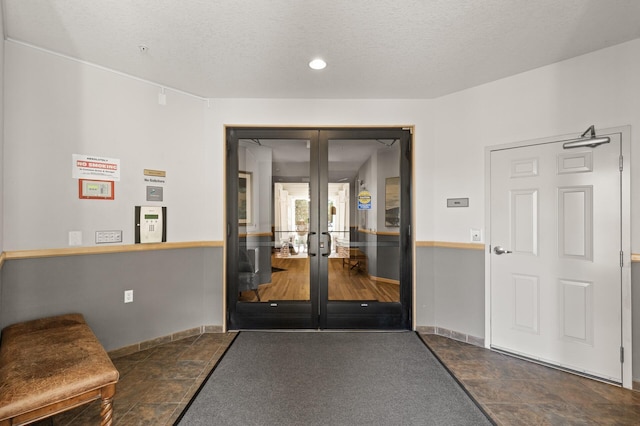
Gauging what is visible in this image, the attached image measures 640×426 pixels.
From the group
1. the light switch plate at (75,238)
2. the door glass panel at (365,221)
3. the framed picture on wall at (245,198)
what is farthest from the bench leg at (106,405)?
the door glass panel at (365,221)

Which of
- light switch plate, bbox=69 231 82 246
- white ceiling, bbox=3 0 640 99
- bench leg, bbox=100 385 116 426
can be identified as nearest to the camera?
bench leg, bbox=100 385 116 426

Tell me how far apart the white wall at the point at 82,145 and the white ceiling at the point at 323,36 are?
0.70 ft

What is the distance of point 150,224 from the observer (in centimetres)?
294

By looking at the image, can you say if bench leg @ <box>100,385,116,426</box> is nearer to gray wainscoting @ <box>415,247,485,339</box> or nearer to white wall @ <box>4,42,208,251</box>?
white wall @ <box>4,42,208,251</box>

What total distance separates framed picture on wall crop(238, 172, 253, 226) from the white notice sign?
121cm

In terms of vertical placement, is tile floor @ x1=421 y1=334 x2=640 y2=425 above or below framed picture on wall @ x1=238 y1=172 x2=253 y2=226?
below

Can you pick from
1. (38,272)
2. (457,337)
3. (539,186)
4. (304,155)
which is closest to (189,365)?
(38,272)

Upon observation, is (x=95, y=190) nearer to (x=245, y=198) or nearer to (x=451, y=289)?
(x=245, y=198)

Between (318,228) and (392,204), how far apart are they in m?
0.93

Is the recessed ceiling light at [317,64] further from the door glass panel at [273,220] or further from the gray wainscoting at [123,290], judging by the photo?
the gray wainscoting at [123,290]

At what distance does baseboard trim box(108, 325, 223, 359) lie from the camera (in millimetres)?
2749

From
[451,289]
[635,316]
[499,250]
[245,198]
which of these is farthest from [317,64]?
[635,316]

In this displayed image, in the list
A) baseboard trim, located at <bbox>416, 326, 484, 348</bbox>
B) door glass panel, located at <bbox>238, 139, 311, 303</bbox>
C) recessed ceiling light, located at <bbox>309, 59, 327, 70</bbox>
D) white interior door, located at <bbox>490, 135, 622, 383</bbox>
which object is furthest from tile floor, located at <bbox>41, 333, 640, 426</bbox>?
recessed ceiling light, located at <bbox>309, 59, 327, 70</bbox>

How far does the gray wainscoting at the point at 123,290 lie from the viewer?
90.8 inches
